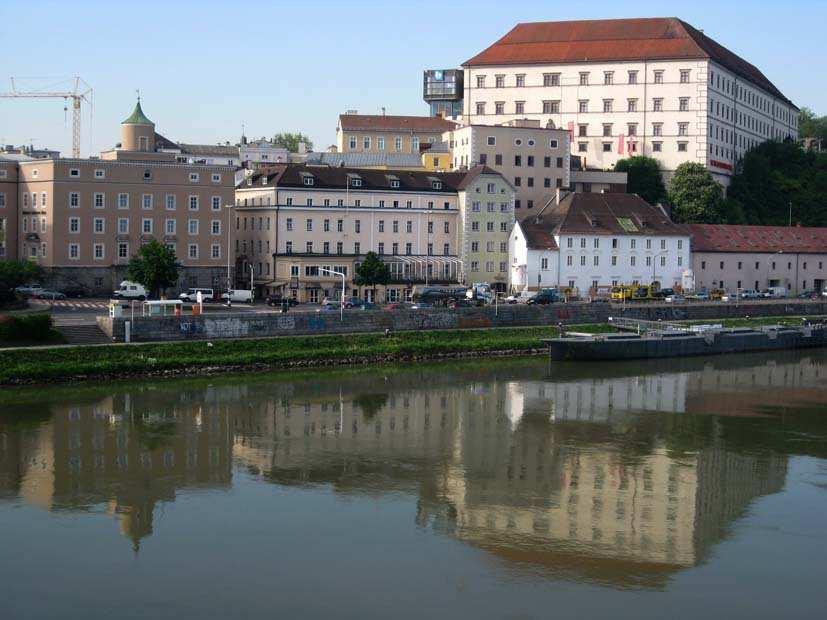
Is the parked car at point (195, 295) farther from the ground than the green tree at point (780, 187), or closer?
closer

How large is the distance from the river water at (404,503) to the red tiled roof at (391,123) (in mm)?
49716

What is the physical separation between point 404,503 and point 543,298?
35063 millimetres

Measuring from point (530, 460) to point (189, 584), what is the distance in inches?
474

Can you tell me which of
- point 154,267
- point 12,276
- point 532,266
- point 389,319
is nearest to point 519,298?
point 532,266

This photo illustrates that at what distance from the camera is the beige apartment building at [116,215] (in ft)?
192

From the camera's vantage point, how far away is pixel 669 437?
112 feet

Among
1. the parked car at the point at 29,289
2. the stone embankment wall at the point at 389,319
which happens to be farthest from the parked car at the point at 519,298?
the parked car at the point at 29,289

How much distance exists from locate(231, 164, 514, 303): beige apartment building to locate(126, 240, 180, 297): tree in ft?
27.4

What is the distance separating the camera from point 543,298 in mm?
59844

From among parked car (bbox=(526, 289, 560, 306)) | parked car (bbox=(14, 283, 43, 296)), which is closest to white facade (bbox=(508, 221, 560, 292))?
parked car (bbox=(526, 289, 560, 306))

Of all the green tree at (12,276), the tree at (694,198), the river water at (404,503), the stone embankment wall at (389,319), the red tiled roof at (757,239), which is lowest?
the river water at (404,503)

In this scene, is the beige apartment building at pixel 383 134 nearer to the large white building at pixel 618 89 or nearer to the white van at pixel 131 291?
the large white building at pixel 618 89

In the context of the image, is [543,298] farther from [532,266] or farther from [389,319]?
[389,319]

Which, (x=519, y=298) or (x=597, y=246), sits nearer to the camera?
(x=519, y=298)
